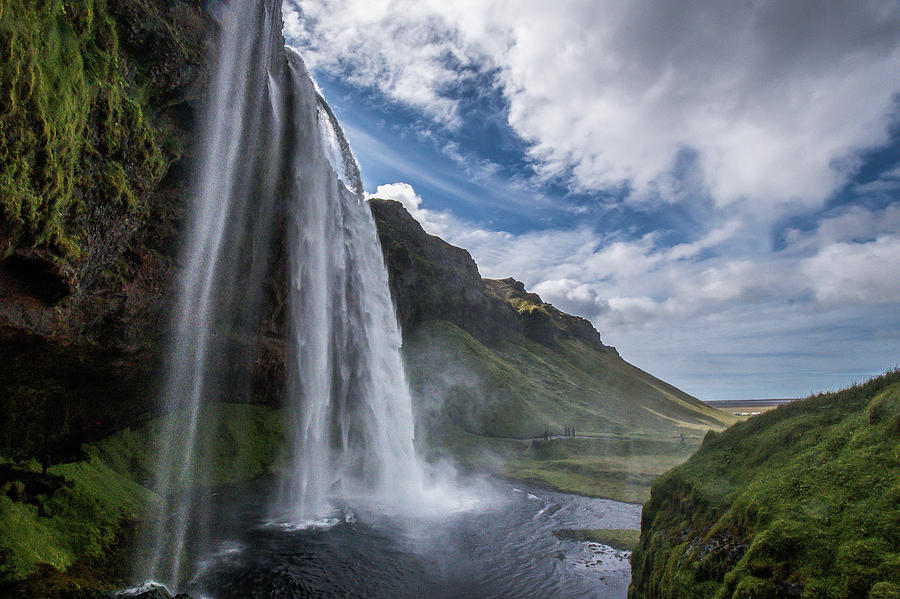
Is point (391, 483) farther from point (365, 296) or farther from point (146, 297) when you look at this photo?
point (146, 297)

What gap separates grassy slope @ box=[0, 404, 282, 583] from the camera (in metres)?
13.7

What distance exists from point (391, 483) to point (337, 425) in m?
7.08

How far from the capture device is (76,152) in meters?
15.8

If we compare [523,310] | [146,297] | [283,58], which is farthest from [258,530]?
[523,310]

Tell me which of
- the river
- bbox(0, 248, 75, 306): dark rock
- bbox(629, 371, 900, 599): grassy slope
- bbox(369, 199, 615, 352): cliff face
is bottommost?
the river

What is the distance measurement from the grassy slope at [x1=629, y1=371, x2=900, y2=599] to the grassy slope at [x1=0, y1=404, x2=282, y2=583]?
1772cm

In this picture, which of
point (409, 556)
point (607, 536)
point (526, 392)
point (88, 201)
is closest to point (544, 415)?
point (526, 392)

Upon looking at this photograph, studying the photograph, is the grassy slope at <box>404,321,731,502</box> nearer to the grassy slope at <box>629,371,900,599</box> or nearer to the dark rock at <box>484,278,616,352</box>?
the dark rock at <box>484,278,616,352</box>

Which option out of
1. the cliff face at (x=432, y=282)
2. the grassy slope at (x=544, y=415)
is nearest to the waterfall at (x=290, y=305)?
the grassy slope at (x=544, y=415)

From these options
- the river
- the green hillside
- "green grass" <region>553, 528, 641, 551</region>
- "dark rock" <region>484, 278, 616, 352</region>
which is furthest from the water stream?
"dark rock" <region>484, 278, 616, 352</region>

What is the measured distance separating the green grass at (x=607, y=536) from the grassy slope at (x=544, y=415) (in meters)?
10.2

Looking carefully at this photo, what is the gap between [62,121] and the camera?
14.4 m

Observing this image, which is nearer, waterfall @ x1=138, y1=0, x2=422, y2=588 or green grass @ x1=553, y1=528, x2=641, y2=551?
green grass @ x1=553, y1=528, x2=641, y2=551

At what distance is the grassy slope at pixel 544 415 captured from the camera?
47688mm
